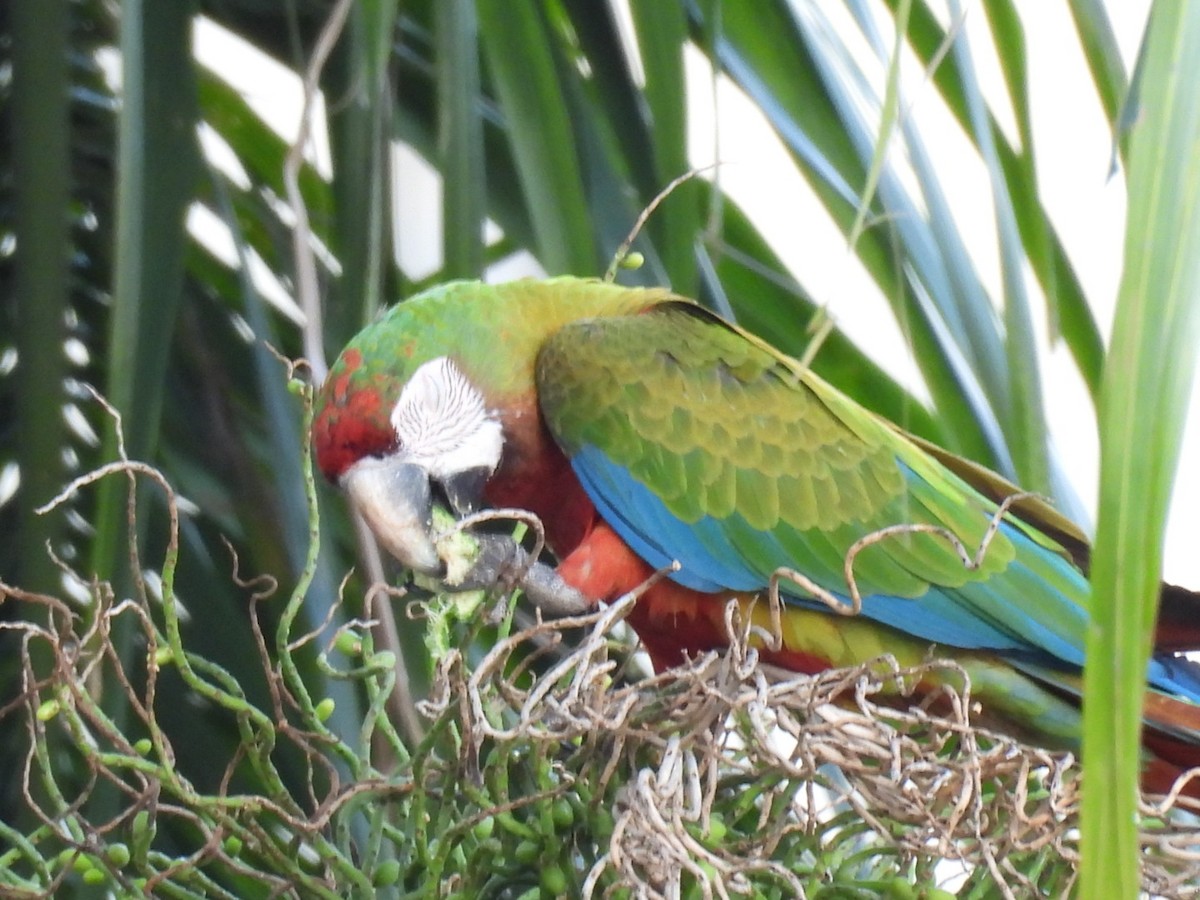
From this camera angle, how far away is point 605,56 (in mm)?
759

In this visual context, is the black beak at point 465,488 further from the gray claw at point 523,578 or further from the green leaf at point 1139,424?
the green leaf at point 1139,424

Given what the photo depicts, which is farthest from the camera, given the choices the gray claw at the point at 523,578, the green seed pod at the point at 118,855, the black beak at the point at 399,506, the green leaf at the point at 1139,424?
the black beak at the point at 399,506

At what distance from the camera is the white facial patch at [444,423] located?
0.78m

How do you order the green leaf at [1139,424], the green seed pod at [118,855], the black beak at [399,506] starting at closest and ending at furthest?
the green leaf at [1139,424], the green seed pod at [118,855], the black beak at [399,506]

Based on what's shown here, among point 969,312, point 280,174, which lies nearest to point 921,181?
point 969,312

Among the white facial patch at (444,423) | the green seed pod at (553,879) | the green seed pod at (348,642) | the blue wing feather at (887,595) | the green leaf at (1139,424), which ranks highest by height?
the green leaf at (1139,424)

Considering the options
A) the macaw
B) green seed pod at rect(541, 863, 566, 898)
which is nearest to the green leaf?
green seed pod at rect(541, 863, 566, 898)

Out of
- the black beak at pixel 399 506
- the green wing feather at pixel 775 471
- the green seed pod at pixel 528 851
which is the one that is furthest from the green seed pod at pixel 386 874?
the green wing feather at pixel 775 471

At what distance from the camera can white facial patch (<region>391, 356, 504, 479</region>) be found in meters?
0.78

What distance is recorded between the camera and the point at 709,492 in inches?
32.2

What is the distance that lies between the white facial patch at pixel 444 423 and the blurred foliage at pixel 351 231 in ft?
0.21

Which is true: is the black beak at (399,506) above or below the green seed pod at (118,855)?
below

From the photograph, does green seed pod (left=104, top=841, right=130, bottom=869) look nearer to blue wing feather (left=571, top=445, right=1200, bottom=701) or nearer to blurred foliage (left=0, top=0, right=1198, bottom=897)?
blurred foliage (left=0, top=0, right=1198, bottom=897)

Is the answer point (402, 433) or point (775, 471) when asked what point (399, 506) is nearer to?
point (402, 433)
